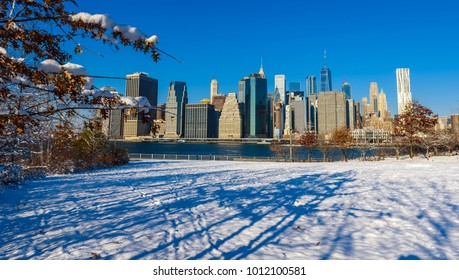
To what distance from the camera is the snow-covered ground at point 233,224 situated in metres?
4.02

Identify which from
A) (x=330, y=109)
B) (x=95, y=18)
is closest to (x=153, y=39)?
(x=95, y=18)

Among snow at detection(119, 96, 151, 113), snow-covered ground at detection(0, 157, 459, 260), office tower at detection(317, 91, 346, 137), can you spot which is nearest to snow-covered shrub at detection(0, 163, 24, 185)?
snow-covered ground at detection(0, 157, 459, 260)

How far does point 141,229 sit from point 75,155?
16.5 metres

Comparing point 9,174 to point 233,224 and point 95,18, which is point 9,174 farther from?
point 95,18

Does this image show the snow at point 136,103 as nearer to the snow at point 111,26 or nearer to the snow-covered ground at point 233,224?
the snow at point 111,26

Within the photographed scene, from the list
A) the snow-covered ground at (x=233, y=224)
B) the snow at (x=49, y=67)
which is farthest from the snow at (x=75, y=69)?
the snow-covered ground at (x=233, y=224)

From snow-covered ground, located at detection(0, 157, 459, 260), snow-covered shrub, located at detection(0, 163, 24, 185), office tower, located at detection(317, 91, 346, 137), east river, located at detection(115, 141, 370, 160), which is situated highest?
office tower, located at detection(317, 91, 346, 137)

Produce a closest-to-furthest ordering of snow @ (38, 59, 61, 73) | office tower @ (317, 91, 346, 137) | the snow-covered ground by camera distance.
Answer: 1. snow @ (38, 59, 61, 73)
2. the snow-covered ground
3. office tower @ (317, 91, 346, 137)

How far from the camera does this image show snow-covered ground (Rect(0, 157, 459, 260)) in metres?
4.02

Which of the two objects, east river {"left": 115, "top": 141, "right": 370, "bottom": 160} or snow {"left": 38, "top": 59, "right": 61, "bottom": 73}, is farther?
east river {"left": 115, "top": 141, "right": 370, "bottom": 160}

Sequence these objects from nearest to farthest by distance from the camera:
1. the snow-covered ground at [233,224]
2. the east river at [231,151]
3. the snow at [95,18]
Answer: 1. the snow at [95,18]
2. the snow-covered ground at [233,224]
3. the east river at [231,151]

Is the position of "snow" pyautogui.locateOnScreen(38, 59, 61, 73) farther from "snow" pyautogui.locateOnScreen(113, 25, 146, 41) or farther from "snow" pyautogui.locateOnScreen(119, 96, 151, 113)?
"snow" pyautogui.locateOnScreen(113, 25, 146, 41)

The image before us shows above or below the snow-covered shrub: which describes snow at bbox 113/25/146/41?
above

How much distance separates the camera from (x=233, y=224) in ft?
17.5
